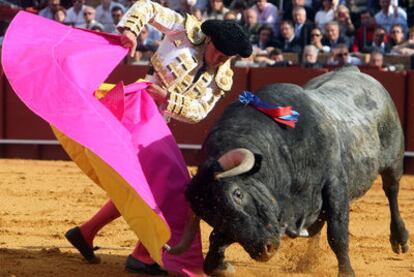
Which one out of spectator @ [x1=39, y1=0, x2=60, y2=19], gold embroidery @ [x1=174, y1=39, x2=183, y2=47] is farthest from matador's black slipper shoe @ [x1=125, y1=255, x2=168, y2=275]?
spectator @ [x1=39, y1=0, x2=60, y2=19]

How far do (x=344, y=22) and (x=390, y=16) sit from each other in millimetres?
482

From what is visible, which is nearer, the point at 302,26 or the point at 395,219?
the point at 395,219

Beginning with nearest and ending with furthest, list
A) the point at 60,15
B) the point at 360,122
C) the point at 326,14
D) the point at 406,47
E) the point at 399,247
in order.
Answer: the point at 360,122
the point at 399,247
the point at 406,47
the point at 326,14
the point at 60,15

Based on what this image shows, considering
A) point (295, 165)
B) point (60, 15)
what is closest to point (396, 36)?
point (60, 15)

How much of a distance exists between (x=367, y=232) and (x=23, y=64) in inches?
121

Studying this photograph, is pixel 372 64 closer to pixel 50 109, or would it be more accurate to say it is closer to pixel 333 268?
pixel 333 268

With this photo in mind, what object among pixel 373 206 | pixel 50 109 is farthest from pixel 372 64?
pixel 50 109

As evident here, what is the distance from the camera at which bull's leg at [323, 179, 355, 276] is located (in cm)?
521

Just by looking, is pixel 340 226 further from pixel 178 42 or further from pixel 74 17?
pixel 74 17

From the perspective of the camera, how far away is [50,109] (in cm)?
465

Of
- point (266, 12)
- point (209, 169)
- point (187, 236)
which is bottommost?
point (266, 12)

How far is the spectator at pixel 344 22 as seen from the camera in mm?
11117

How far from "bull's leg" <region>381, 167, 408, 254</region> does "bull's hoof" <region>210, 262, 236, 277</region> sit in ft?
4.48

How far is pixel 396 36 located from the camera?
1092 centimetres
